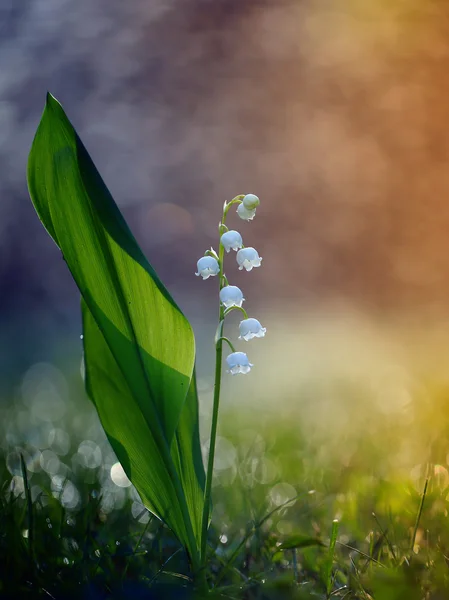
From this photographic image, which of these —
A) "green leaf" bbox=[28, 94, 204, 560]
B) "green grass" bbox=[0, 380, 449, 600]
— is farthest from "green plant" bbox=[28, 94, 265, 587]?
"green grass" bbox=[0, 380, 449, 600]

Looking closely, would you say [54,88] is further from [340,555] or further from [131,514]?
[340,555]

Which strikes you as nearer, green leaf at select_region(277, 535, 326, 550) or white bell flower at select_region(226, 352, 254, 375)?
green leaf at select_region(277, 535, 326, 550)

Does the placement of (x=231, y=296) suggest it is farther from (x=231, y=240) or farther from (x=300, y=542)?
(x=300, y=542)

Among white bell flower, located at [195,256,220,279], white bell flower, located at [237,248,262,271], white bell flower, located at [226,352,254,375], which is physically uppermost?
white bell flower, located at [237,248,262,271]

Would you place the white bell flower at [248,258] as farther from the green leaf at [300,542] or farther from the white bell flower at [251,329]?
the green leaf at [300,542]

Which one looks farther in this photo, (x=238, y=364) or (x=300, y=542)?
(x=238, y=364)

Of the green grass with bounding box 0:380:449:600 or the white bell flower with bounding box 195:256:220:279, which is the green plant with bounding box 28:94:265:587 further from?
the green grass with bounding box 0:380:449:600

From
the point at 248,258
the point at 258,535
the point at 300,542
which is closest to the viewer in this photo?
the point at 300,542

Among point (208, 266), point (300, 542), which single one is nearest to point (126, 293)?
point (208, 266)

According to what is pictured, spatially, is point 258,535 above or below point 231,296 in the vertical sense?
→ below

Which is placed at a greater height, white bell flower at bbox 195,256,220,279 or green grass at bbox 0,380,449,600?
white bell flower at bbox 195,256,220,279

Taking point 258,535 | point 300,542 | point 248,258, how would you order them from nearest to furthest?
point 300,542 → point 248,258 → point 258,535
